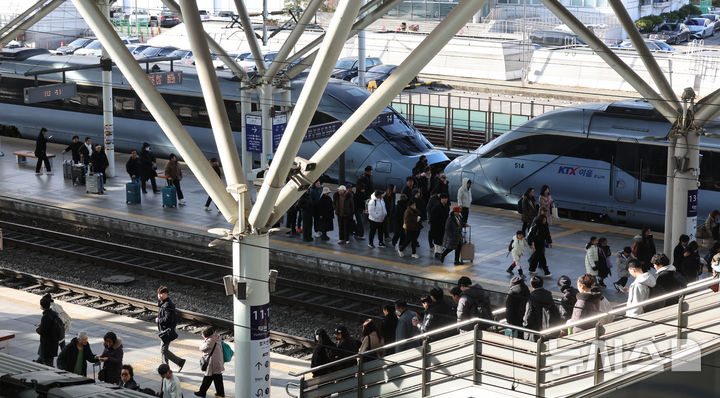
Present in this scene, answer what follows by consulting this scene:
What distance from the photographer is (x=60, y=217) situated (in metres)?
23.9

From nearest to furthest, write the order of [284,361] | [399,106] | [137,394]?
[137,394], [284,361], [399,106]

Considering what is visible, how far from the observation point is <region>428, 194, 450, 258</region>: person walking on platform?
750 inches

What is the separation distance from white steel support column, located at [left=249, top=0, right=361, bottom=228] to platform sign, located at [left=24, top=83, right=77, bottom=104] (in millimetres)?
14201

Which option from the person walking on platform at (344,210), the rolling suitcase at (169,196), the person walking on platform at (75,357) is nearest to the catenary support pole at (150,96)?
the person walking on platform at (75,357)

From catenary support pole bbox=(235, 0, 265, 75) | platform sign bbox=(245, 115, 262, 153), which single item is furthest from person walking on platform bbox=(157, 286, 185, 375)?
catenary support pole bbox=(235, 0, 265, 75)

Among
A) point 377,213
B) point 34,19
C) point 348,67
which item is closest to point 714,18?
point 348,67

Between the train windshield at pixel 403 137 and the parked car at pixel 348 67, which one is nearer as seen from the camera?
the train windshield at pixel 403 137

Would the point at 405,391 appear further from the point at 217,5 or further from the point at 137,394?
the point at 217,5

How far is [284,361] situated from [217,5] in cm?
5717

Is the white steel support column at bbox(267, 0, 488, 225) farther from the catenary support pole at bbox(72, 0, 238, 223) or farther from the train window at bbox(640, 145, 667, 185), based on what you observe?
the train window at bbox(640, 145, 667, 185)

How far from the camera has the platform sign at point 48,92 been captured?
24.2 metres

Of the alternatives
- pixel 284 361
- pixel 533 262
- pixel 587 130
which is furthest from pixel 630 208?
pixel 284 361

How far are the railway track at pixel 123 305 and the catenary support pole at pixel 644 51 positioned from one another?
663 centimetres

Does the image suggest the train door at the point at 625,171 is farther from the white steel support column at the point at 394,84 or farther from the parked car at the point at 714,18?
the parked car at the point at 714,18
